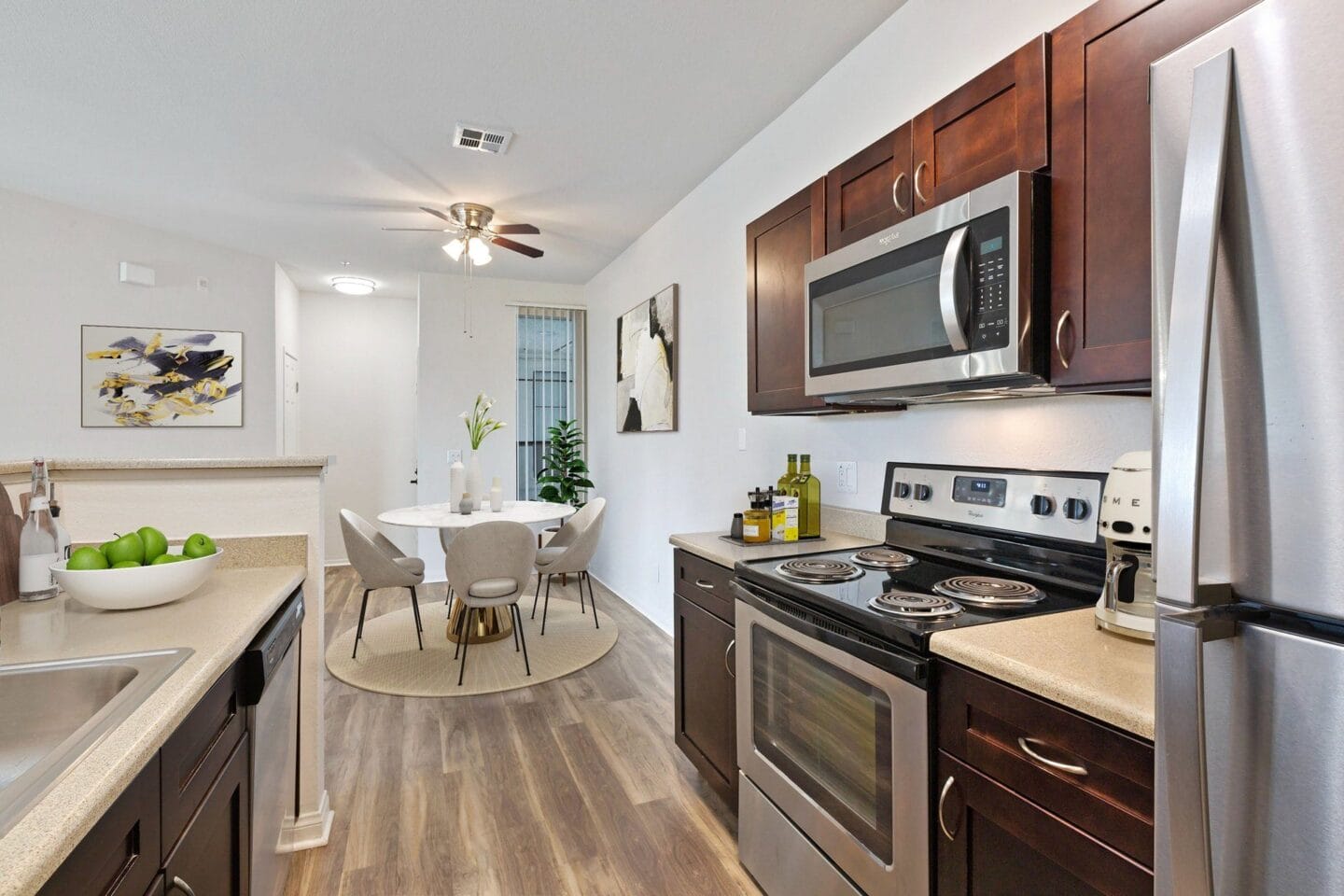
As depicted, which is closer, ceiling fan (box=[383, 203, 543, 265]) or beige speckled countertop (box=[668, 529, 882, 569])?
beige speckled countertop (box=[668, 529, 882, 569])

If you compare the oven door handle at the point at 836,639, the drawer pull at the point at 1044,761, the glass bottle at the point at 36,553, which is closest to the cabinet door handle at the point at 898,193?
the oven door handle at the point at 836,639

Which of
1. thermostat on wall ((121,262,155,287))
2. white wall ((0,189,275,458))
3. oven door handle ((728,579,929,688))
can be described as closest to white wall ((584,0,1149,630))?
oven door handle ((728,579,929,688))

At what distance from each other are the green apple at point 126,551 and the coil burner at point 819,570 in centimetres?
148

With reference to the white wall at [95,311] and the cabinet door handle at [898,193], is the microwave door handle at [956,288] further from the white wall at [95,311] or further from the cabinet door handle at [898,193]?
the white wall at [95,311]

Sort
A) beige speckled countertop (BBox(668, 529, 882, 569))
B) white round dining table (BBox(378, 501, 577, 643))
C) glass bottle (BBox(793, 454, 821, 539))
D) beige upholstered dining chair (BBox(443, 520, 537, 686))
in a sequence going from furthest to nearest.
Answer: white round dining table (BBox(378, 501, 577, 643))
beige upholstered dining chair (BBox(443, 520, 537, 686))
glass bottle (BBox(793, 454, 821, 539))
beige speckled countertop (BBox(668, 529, 882, 569))

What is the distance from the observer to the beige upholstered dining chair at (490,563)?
3.07 meters

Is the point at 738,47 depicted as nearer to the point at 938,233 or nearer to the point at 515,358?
the point at 938,233

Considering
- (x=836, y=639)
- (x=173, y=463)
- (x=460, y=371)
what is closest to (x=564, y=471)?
(x=460, y=371)

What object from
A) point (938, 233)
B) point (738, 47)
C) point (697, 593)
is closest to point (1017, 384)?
point (938, 233)

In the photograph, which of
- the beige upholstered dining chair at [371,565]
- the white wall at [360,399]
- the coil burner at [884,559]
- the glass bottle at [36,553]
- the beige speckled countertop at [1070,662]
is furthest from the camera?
the white wall at [360,399]

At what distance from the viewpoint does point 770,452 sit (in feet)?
9.30

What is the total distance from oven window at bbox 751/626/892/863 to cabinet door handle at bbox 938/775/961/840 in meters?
0.12

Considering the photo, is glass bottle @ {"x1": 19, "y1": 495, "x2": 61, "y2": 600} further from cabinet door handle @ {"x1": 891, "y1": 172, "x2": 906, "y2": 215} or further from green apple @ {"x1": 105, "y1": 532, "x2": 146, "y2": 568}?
cabinet door handle @ {"x1": 891, "y1": 172, "x2": 906, "y2": 215}

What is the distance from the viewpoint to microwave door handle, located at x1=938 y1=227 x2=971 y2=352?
→ 1.37m
